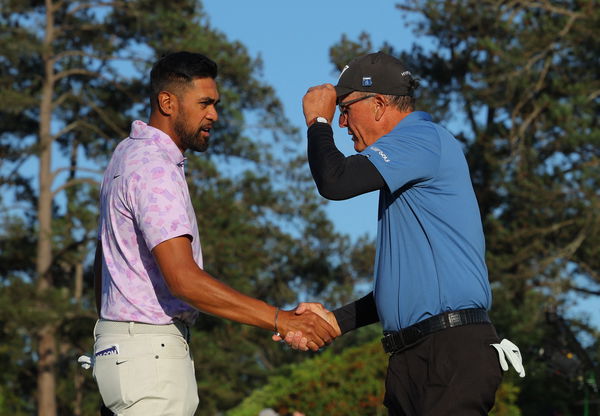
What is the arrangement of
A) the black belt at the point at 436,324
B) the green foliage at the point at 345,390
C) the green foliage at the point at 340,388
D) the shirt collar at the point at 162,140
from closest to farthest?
the black belt at the point at 436,324 → the shirt collar at the point at 162,140 → the green foliage at the point at 345,390 → the green foliage at the point at 340,388

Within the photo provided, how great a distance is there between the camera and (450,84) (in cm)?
2783

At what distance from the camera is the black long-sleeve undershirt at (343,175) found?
4310mm

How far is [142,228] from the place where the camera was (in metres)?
4.22

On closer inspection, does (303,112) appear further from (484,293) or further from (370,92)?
(484,293)

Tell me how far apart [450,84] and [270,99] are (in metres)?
5.13

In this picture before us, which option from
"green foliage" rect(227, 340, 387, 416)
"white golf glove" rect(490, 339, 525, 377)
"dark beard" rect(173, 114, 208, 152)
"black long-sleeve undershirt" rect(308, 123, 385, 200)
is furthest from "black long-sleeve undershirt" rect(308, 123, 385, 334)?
"green foliage" rect(227, 340, 387, 416)

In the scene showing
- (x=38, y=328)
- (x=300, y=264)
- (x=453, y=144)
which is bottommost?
(x=453, y=144)

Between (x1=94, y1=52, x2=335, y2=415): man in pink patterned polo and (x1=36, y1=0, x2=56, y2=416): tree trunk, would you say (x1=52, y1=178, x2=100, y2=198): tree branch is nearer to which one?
(x1=36, y1=0, x2=56, y2=416): tree trunk

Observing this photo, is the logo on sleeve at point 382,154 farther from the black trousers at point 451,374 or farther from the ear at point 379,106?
the black trousers at point 451,374

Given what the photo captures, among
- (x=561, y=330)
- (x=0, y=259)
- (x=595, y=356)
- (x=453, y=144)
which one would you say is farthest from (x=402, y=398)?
(x=0, y=259)

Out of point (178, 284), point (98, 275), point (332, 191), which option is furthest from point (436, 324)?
point (98, 275)

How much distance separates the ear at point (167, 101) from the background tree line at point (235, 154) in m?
16.7

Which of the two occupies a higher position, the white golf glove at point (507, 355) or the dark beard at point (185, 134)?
the dark beard at point (185, 134)

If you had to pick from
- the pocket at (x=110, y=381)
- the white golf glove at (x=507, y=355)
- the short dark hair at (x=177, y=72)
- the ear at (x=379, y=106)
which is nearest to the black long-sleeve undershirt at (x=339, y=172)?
the ear at (x=379, y=106)
